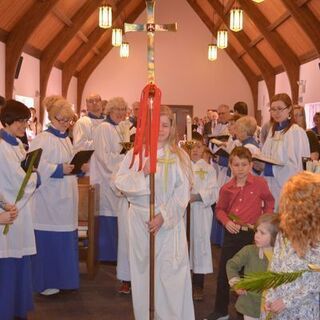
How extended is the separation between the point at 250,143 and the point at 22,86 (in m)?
8.50

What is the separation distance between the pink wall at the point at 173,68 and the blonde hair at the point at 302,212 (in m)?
17.1

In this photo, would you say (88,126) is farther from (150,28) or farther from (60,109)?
(150,28)

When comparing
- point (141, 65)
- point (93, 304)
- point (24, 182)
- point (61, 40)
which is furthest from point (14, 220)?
point (141, 65)

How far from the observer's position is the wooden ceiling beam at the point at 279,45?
14703mm

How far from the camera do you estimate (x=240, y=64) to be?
65.1 ft

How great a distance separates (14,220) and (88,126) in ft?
11.1

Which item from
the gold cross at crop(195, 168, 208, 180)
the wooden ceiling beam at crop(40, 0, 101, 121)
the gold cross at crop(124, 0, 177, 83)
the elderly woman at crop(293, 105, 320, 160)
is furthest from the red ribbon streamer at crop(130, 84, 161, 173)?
the wooden ceiling beam at crop(40, 0, 101, 121)

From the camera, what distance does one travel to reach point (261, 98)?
1956 centimetres

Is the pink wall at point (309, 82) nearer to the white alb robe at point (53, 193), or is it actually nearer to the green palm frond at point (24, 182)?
the white alb robe at point (53, 193)

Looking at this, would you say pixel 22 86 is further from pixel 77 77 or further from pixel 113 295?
pixel 113 295

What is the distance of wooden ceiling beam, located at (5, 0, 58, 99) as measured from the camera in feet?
38.8

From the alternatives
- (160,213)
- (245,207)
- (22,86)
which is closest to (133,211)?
(160,213)

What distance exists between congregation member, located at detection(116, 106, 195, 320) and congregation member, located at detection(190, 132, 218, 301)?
118 centimetres

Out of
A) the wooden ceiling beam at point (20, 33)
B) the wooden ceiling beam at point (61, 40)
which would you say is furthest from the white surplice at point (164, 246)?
the wooden ceiling beam at point (61, 40)
